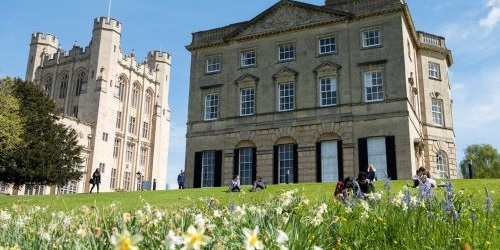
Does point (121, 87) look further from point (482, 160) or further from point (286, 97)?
point (482, 160)

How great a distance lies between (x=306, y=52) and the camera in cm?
3562

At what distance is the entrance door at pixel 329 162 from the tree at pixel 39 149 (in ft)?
91.3

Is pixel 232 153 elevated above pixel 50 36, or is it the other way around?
pixel 50 36

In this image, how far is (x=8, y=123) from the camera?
123 feet

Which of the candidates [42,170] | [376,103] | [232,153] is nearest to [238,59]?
[232,153]

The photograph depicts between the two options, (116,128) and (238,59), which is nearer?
(238,59)

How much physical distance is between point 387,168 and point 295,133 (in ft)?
24.7

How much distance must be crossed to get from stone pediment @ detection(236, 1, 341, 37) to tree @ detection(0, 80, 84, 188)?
2274 centimetres

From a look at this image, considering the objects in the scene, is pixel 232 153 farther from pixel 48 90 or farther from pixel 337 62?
pixel 48 90

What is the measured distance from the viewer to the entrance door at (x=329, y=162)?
32.0 metres

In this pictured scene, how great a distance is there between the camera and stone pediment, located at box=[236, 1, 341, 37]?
118 ft

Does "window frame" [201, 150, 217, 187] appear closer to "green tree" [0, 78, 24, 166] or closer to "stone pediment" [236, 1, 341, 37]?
"stone pediment" [236, 1, 341, 37]

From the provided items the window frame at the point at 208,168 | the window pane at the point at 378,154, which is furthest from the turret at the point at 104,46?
the window pane at the point at 378,154

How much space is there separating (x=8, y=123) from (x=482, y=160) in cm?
6578
